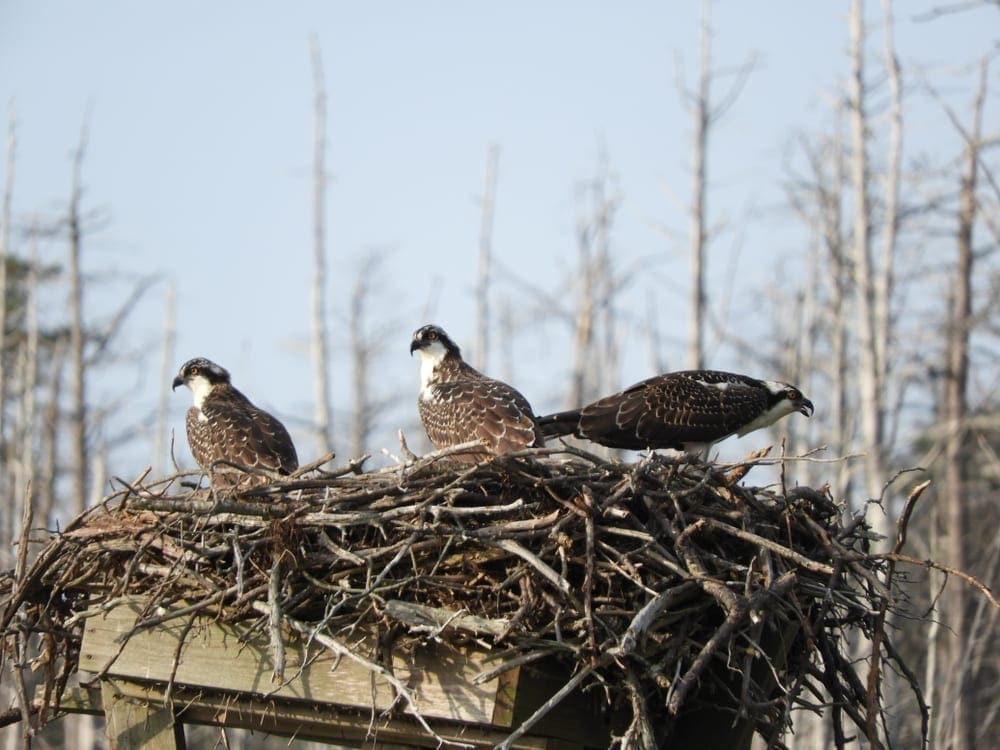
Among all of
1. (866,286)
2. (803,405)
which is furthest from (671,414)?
(866,286)

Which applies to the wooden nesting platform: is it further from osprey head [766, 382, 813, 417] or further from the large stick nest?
osprey head [766, 382, 813, 417]

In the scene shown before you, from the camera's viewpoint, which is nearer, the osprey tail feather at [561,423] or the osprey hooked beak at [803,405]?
the osprey tail feather at [561,423]

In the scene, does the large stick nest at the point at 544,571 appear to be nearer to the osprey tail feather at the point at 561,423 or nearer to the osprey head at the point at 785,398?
the osprey tail feather at the point at 561,423

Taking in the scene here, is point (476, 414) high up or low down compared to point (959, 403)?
down

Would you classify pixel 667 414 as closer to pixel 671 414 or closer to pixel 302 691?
pixel 671 414

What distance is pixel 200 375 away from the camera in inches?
351

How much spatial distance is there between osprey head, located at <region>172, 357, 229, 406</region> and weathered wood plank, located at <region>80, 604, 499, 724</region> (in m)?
3.41

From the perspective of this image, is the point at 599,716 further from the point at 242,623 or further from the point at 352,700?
the point at 242,623

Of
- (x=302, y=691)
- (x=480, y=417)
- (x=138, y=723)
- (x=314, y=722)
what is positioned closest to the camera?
(x=302, y=691)

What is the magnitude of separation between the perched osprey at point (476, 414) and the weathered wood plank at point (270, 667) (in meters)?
1.49

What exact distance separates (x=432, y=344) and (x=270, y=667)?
12.4 feet

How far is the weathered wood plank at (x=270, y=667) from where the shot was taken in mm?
4984

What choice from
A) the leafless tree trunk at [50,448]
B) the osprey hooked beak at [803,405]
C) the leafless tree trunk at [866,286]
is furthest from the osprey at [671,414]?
the leafless tree trunk at [50,448]

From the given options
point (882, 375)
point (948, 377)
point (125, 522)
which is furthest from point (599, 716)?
point (948, 377)
